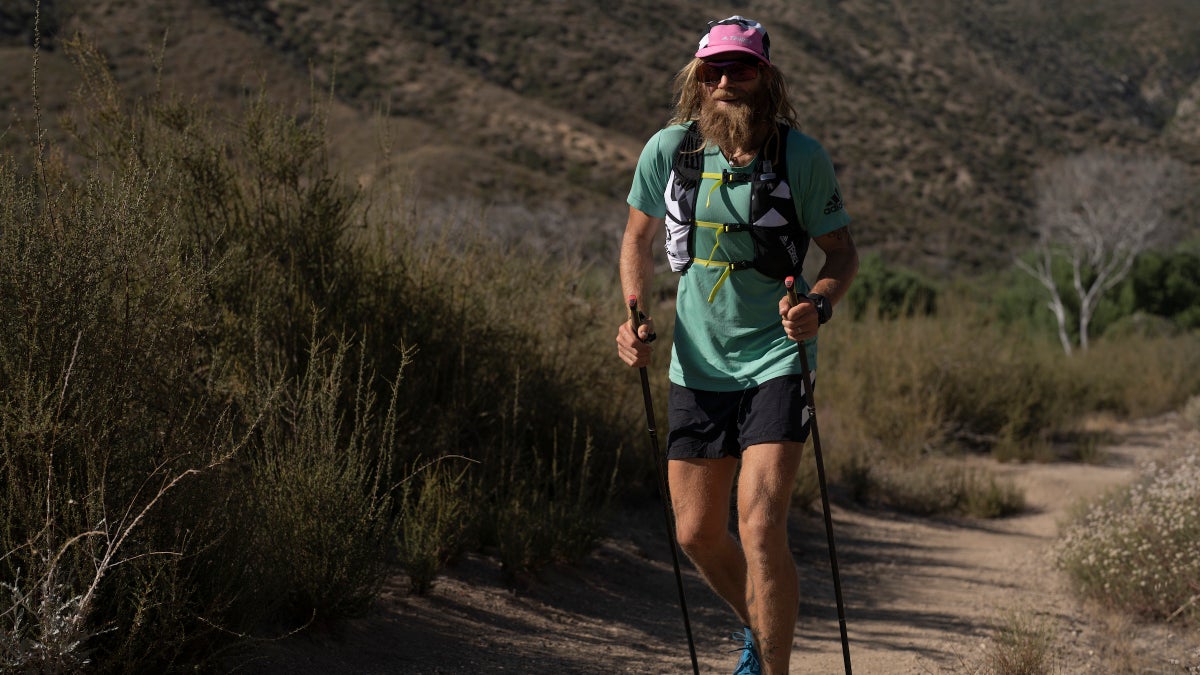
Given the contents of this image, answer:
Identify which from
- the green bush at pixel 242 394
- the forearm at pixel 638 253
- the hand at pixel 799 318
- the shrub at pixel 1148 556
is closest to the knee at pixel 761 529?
the hand at pixel 799 318

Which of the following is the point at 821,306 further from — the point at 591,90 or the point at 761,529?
the point at 591,90

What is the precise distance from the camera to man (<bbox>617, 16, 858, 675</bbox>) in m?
4.06

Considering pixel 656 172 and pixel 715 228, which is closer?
pixel 715 228

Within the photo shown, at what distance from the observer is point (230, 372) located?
225 inches

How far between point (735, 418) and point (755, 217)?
27.1 inches

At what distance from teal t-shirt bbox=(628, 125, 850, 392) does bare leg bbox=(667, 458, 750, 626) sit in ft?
0.92

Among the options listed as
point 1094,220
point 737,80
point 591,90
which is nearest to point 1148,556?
point 737,80

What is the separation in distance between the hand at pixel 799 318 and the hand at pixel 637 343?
0.48 meters

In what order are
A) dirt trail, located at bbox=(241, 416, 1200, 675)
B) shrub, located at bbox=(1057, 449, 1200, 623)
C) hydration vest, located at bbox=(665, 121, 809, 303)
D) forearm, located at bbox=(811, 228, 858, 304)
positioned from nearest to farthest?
hydration vest, located at bbox=(665, 121, 809, 303) → forearm, located at bbox=(811, 228, 858, 304) → dirt trail, located at bbox=(241, 416, 1200, 675) → shrub, located at bbox=(1057, 449, 1200, 623)

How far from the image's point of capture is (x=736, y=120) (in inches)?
165

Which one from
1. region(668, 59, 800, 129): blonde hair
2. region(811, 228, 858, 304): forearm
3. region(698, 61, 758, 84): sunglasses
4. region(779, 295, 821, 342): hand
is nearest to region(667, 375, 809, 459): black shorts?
region(779, 295, 821, 342): hand

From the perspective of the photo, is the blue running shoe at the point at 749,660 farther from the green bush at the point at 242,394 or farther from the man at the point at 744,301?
the green bush at the point at 242,394

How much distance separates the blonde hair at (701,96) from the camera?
4.25 m

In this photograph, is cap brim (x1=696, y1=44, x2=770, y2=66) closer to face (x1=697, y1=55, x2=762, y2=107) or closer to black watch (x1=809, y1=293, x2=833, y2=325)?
A: face (x1=697, y1=55, x2=762, y2=107)
